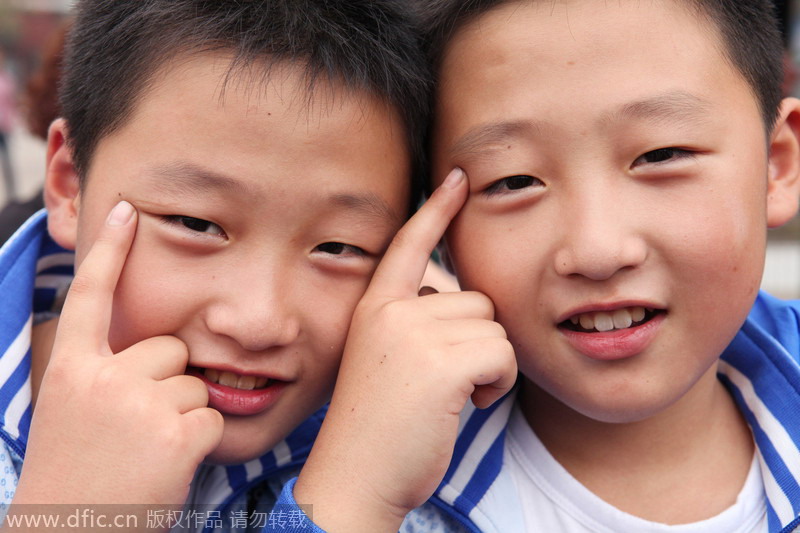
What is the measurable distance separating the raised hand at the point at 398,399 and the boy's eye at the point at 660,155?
14.3 inches

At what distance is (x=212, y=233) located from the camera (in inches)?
54.0

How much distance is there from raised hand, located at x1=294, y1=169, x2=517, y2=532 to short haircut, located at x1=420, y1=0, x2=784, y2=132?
512mm

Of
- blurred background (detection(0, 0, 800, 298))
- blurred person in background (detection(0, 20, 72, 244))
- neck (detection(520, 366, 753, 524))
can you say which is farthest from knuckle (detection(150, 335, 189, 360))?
blurred person in background (detection(0, 20, 72, 244))

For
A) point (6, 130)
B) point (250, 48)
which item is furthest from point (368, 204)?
point (6, 130)

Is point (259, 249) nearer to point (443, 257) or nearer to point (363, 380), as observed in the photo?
point (363, 380)

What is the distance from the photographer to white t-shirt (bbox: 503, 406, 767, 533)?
1510mm

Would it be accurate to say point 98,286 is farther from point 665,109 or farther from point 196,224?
point 665,109

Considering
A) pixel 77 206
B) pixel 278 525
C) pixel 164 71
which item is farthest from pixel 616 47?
pixel 77 206

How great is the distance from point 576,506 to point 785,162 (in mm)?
817

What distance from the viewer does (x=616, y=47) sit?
132 centimetres

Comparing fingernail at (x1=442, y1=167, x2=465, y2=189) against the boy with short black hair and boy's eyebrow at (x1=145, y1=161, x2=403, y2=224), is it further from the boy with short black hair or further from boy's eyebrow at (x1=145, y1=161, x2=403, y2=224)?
A: boy's eyebrow at (x1=145, y1=161, x2=403, y2=224)

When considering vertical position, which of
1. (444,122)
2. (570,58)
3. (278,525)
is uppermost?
(570,58)

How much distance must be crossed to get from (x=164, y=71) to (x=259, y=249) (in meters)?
0.36

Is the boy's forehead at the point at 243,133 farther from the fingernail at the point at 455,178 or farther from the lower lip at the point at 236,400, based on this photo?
the lower lip at the point at 236,400
